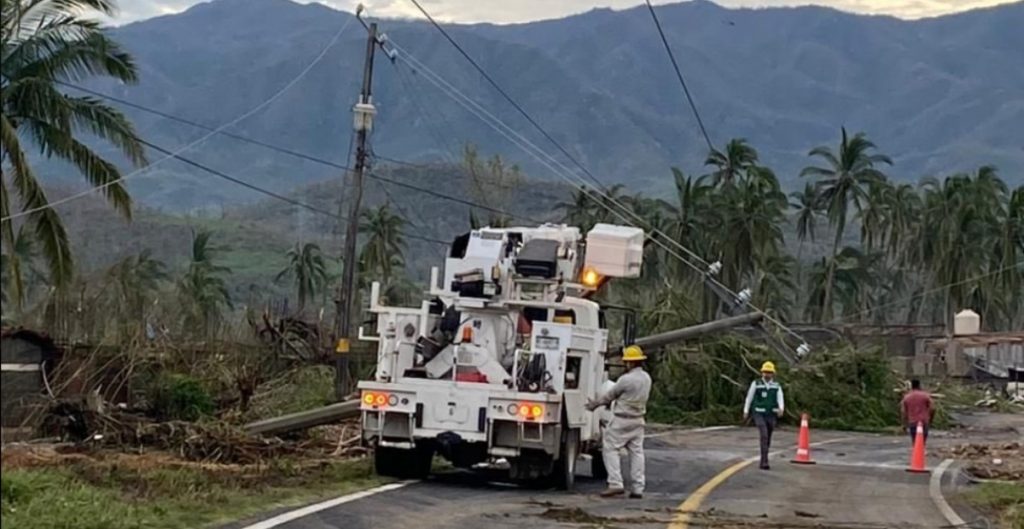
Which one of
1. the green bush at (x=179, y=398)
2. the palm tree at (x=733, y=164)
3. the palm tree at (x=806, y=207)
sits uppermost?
the palm tree at (x=733, y=164)

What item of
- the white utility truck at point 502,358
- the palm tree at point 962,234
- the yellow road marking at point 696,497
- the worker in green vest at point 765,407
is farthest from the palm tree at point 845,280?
the white utility truck at point 502,358

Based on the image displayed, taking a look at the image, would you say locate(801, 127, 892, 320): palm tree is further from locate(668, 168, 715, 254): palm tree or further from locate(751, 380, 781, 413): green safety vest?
locate(751, 380, 781, 413): green safety vest

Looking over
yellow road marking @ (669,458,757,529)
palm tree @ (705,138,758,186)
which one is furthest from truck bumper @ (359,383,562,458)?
palm tree @ (705,138,758,186)

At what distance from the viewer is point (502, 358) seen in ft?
58.1

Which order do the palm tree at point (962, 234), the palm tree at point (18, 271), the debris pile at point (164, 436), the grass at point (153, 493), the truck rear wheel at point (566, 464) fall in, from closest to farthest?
the palm tree at point (18, 271) → the grass at point (153, 493) → the truck rear wheel at point (566, 464) → the debris pile at point (164, 436) → the palm tree at point (962, 234)

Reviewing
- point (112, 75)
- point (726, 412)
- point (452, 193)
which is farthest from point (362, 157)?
point (452, 193)

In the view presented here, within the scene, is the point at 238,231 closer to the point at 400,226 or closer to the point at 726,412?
the point at 400,226

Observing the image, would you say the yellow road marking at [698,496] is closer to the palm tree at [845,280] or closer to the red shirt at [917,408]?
the red shirt at [917,408]

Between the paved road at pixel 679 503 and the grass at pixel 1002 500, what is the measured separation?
64 cm

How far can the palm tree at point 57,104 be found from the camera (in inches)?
874

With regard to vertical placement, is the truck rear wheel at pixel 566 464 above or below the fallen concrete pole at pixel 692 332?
below

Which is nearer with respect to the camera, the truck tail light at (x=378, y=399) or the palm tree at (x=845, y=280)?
the truck tail light at (x=378, y=399)

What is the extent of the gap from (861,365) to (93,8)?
21406 millimetres

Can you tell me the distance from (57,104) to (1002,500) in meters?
15.4
